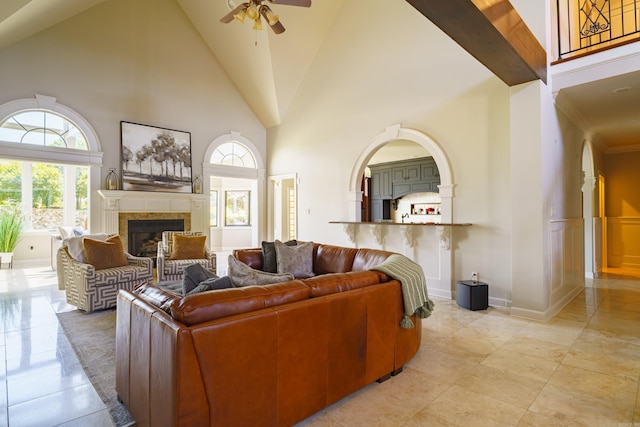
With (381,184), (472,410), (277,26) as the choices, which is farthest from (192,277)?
(381,184)

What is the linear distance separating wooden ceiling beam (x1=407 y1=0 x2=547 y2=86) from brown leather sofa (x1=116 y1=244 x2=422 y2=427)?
1924mm

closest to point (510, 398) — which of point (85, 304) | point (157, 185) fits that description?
point (85, 304)

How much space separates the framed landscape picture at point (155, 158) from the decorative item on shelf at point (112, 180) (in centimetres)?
13

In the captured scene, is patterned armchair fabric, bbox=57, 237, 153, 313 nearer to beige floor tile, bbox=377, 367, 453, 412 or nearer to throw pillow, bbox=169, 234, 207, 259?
throw pillow, bbox=169, 234, 207, 259

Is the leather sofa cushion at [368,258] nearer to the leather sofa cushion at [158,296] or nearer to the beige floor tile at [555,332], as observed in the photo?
the beige floor tile at [555,332]

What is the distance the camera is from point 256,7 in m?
4.32

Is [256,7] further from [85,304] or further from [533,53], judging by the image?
[85,304]

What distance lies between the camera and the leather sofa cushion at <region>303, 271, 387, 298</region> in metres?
2.03

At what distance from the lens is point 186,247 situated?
534 centimetres

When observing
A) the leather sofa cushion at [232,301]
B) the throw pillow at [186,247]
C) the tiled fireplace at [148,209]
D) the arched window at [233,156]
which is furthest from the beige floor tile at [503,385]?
the arched window at [233,156]

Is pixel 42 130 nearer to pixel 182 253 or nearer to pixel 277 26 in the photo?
pixel 182 253

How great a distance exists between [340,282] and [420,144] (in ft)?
11.9

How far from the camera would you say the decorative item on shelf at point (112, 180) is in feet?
20.1

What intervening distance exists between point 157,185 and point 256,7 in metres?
4.06
